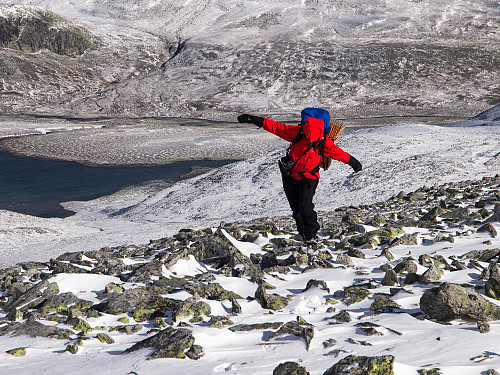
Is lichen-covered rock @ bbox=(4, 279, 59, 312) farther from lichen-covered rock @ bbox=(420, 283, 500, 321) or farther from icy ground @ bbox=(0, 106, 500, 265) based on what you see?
icy ground @ bbox=(0, 106, 500, 265)

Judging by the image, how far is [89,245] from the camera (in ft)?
48.8

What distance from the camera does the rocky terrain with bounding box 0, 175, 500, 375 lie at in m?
4.01

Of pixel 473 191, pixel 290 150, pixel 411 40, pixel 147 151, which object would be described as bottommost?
pixel 147 151

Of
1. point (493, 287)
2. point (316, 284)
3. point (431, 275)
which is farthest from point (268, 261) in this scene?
point (493, 287)

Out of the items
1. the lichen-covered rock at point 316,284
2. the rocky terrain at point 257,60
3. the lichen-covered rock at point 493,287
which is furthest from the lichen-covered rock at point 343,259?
the rocky terrain at point 257,60

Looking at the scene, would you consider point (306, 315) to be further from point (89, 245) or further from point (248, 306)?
point (89, 245)

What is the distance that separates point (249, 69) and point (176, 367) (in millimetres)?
124541

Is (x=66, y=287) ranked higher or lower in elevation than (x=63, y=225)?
higher

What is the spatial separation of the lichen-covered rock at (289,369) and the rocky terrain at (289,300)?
0.01m

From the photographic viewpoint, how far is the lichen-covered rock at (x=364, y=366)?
3.25 m

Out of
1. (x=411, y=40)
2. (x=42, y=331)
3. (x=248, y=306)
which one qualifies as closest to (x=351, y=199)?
(x=248, y=306)

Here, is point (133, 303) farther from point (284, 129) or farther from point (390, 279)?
point (284, 129)

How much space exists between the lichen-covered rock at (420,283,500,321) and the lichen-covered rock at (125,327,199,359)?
2307 mm

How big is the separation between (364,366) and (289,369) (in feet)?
1.79
